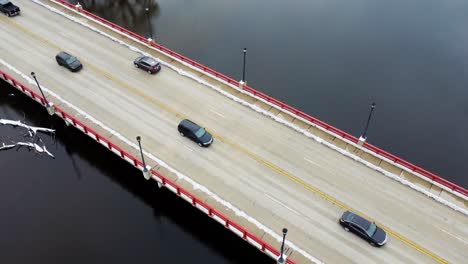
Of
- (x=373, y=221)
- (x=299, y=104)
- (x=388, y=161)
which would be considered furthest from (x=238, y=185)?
(x=299, y=104)

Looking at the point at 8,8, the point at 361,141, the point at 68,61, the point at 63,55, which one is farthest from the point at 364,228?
the point at 8,8

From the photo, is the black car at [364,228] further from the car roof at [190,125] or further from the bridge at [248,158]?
the car roof at [190,125]

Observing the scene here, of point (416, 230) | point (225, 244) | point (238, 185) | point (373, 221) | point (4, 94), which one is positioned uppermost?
point (416, 230)

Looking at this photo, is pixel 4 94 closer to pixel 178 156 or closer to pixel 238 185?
pixel 178 156

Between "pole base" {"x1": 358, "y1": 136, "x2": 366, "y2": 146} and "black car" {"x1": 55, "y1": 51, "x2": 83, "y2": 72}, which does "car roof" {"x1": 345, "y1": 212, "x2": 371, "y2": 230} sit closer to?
"pole base" {"x1": 358, "y1": 136, "x2": 366, "y2": 146}

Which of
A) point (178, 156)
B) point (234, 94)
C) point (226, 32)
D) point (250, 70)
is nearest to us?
point (178, 156)

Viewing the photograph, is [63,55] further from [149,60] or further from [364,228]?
[364,228]

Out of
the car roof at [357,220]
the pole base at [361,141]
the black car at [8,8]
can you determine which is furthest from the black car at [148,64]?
the car roof at [357,220]
